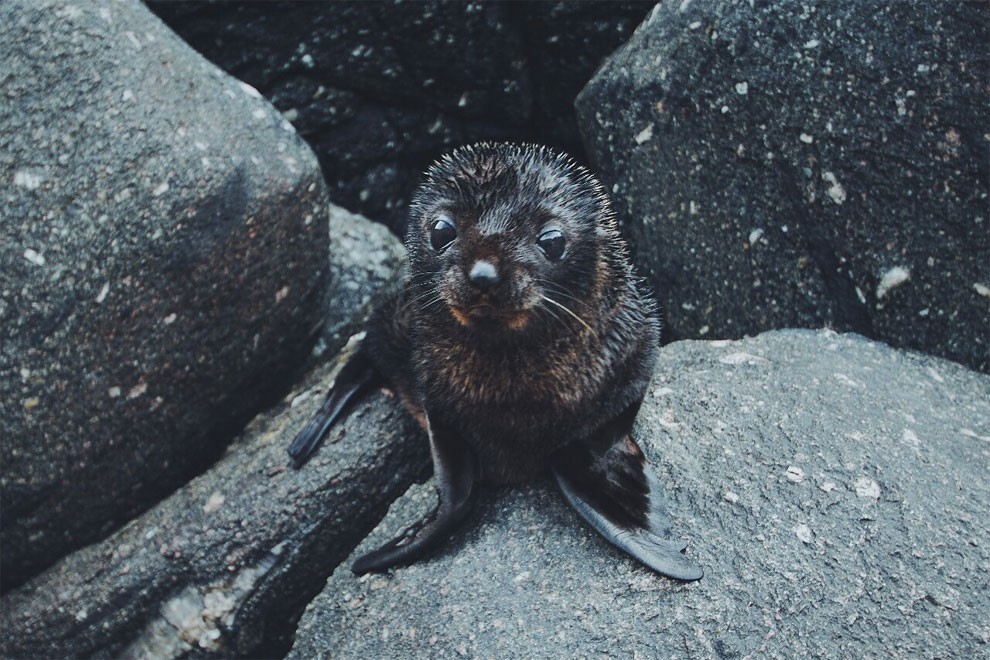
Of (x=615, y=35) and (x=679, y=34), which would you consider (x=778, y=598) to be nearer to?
(x=679, y=34)

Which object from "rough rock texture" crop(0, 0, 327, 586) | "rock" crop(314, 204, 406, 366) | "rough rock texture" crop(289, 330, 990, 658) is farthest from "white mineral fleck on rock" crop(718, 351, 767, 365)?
"rough rock texture" crop(0, 0, 327, 586)

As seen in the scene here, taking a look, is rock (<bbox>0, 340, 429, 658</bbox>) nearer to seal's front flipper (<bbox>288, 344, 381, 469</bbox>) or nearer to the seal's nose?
seal's front flipper (<bbox>288, 344, 381, 469</bbox>)

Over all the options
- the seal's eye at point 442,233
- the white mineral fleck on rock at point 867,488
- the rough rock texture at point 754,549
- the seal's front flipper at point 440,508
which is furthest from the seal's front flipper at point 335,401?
the white mineral fleck on rock at point 867,488

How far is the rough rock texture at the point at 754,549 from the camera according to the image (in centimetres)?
315

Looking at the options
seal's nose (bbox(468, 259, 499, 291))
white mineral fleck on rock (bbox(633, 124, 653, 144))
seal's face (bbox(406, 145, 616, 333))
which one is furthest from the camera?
white mineral fleck on rock (bbox(633, 124, 653, 144))

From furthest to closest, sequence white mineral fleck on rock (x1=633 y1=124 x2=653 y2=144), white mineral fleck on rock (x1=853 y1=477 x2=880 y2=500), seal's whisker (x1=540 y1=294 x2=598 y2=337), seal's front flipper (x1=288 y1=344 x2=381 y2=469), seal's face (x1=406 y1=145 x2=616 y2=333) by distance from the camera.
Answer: white mineral fleck on rock (x1=633 y1=124 x2=653 y2=144), seal's front flipper (x1=288 y1=344 x2=381 y2=469), white mineral fleck on rock (x1=853 y1=477 x2=880 y2=500), seal's whisker (x1=540 y1=294 x2=598 y2=337), seal's face (x1=406 y1=145 x2=616 y2=333)

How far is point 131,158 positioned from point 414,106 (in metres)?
2.13

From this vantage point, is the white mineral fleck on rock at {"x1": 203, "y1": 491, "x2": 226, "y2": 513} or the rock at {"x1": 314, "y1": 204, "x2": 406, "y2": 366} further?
the rock at {"x1": 314, "y1": 204, "x2": 406, "y2": 366}

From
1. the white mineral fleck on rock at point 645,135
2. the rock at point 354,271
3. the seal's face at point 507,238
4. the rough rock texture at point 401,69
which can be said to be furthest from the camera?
the rough rock texture at point 401,69

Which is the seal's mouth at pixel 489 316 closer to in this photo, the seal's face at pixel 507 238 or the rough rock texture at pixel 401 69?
the seal's face at pixel 507 238

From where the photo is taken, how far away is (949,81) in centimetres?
405

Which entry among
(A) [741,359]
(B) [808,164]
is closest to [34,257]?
(A) [741,359]

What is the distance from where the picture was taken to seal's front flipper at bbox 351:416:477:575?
12.0ft

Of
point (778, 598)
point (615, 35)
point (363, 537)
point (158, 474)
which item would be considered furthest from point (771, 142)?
point (158, 474)
